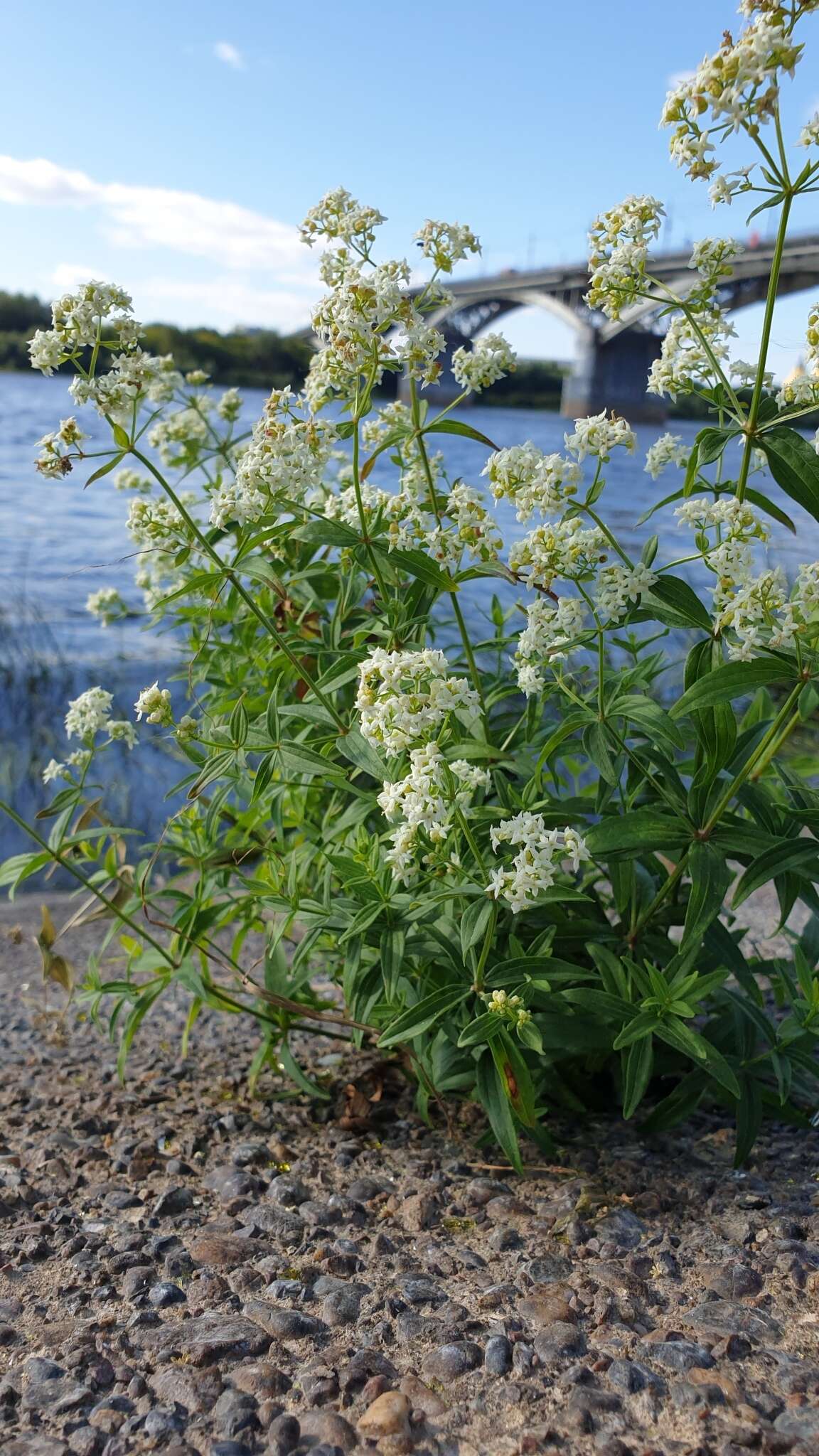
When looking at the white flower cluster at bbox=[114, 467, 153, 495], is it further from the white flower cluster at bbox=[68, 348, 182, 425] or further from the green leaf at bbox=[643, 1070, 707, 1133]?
the green leaf at bbox=[643, 1070, 707, 1133]

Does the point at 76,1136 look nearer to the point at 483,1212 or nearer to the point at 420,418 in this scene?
the point at 483,1212

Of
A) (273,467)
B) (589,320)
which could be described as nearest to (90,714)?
(273,467)

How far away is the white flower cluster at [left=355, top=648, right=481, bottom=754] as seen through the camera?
7.43ft

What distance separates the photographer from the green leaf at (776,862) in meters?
2.54

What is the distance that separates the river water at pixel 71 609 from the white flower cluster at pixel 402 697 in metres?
0.67

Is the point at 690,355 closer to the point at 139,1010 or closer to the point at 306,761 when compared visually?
the point at 306,761

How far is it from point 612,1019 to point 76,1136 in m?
1.71

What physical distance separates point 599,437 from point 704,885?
1.03m

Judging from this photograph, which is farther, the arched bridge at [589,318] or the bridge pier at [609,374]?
the bridge pier at [609,374]

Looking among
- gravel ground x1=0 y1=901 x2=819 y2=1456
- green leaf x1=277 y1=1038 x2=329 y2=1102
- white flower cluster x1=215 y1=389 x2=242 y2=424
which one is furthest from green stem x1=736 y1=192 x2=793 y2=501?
white flower cluster x1=215 y1=389 x2=242 y2=424

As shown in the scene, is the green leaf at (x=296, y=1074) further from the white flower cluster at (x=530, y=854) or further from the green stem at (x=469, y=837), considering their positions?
the white flower cluster at (x=530, y=854)

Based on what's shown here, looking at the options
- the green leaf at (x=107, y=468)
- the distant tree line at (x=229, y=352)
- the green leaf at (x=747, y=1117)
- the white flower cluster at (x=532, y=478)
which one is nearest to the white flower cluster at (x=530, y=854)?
the white flower cluster at (x=532, y=478)

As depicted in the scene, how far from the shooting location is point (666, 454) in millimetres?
2787

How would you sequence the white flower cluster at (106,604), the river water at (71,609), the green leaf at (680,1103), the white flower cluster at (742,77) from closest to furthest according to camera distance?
the white flower cluster at (742,77) → the green leaf at (680,1103) → the white flower cluster at (106,604) → the river water at (71,609)
